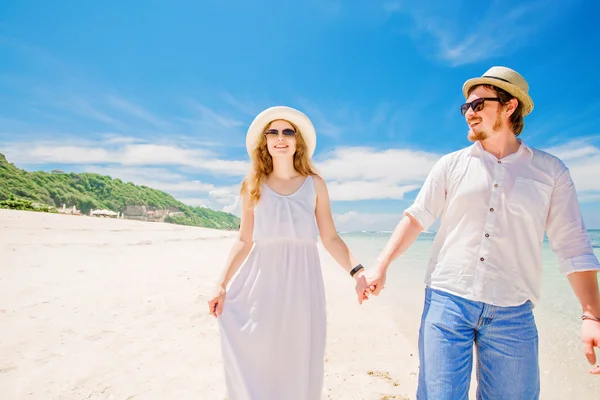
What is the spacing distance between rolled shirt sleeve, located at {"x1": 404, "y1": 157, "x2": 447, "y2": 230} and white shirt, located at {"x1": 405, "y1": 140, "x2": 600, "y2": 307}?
4.0 inches

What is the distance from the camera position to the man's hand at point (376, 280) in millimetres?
2438

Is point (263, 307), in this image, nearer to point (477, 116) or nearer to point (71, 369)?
point (477, 116)

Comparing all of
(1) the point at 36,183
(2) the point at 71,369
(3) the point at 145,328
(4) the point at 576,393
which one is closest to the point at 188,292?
(3) the point at 145,328

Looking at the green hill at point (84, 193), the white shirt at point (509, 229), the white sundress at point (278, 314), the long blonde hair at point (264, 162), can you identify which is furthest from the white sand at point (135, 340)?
the green hill at point (84, 193)

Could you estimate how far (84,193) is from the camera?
8775 centimetres

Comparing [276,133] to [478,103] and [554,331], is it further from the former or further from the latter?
[554,331]

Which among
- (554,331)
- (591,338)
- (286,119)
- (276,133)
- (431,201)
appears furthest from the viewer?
(554,331)

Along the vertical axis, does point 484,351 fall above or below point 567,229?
below

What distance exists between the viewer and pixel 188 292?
27.5ft

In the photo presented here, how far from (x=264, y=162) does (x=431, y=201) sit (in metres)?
1.71

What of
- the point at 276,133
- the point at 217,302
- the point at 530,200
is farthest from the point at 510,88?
the point at 217,302

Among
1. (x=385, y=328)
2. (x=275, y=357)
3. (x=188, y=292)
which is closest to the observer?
(x=275, y=357)

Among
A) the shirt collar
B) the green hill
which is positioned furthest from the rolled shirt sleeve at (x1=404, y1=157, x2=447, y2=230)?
the green hill

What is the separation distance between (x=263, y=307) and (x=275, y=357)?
15.2 inches
